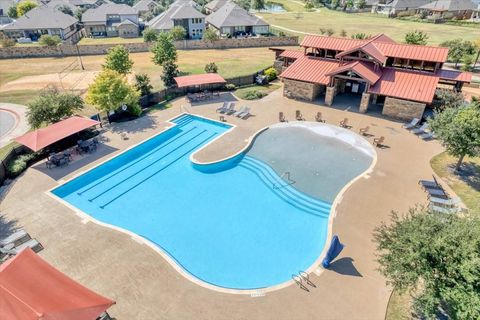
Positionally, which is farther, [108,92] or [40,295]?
[108,92]

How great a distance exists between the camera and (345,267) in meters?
15.0

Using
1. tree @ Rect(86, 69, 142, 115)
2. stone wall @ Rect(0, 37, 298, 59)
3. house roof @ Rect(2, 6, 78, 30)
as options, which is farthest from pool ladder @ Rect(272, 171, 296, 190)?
house roof @ Rect(2, 6, 78, 30)

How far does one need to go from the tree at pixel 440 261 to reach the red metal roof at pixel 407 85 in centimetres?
2030

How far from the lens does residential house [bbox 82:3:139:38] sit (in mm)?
77375

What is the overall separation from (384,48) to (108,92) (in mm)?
29201


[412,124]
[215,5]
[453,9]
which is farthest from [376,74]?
[215,5]

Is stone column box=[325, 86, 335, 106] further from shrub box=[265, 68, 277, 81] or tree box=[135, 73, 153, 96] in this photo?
tree box=[135, 73, 153, 96]

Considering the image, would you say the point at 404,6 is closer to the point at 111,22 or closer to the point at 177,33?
the point at 177,33

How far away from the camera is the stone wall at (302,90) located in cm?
3434

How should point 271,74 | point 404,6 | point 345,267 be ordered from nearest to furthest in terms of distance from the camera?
point 345,267, point 271,74, point 404,6

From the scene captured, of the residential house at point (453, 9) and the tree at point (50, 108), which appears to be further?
the residential house at point (453, 9)

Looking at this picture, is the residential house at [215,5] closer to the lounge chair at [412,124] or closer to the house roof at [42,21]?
the house roof at [42,21]

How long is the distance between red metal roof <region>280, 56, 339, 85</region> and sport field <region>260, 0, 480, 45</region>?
40816 mm

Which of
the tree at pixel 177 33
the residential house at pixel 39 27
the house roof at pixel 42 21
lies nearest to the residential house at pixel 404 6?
the tree at pixel 177 33
